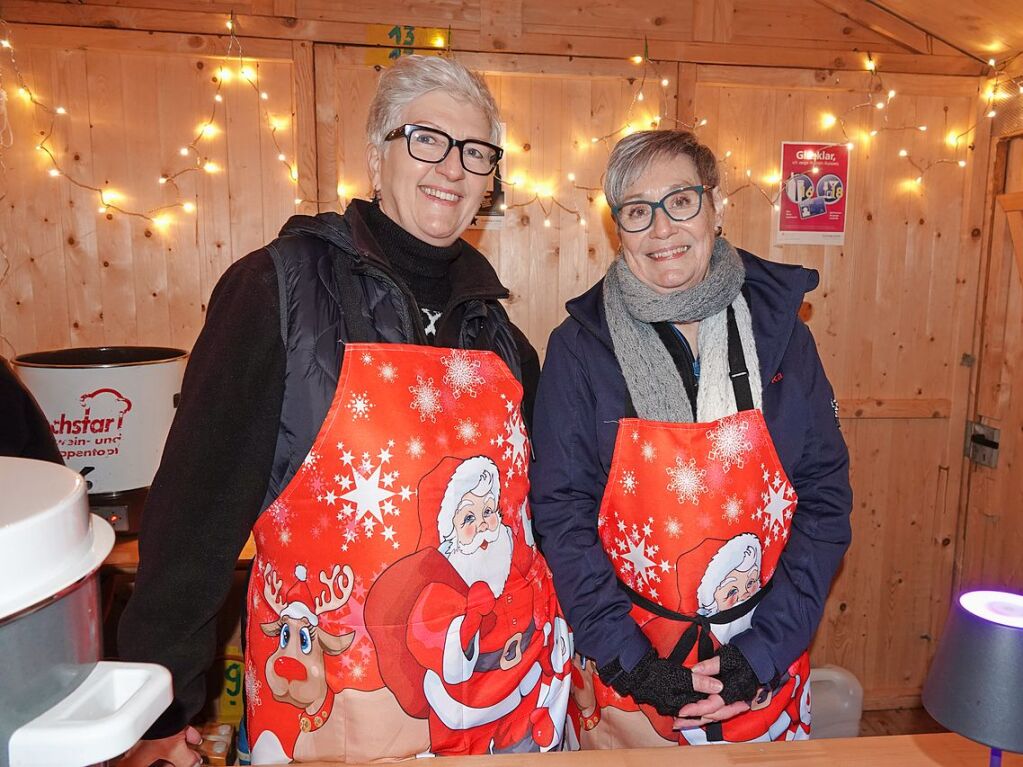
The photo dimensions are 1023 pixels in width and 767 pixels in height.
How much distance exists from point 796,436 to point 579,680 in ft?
2.12

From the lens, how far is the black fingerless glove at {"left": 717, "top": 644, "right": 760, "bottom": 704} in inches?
51.1

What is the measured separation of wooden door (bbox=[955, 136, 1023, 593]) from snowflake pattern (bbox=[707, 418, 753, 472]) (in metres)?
1.87

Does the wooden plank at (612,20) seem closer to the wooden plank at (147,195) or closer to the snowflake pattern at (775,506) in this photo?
the wooden plank at (147,195)

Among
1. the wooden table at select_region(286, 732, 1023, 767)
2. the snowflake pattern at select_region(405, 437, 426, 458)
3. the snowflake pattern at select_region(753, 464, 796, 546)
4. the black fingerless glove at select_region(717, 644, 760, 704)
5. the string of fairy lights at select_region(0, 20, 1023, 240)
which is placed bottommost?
the black fingerless glove at select_region(717, 644, 760, 704)

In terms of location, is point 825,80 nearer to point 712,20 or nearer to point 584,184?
point 712,20

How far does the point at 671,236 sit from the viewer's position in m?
1.40

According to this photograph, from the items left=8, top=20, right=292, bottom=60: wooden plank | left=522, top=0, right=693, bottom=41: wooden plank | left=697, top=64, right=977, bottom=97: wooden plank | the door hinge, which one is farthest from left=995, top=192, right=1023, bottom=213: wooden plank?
left=8, top=20, right=292, bottom=60: wooden plank

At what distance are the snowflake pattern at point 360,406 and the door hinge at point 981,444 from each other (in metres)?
2.63

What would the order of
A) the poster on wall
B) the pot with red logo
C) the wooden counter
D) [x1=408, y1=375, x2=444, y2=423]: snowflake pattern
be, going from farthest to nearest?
the poster on wall < the wooden counter < the pot with red logo < [x1=408, y1=375, x2=444, y2=423]: snowflake pattern

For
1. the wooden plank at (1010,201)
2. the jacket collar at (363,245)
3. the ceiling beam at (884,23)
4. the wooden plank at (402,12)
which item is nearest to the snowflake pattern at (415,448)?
the jacket collar at (363,245)

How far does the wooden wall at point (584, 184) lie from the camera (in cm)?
244

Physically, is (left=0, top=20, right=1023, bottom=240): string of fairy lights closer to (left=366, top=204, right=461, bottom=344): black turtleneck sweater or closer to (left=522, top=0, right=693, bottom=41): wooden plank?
(left=522, top=0, right=693, bottom=41): wooden plank

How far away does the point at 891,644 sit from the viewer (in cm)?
299

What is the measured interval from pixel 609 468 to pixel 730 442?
0.23 metres
